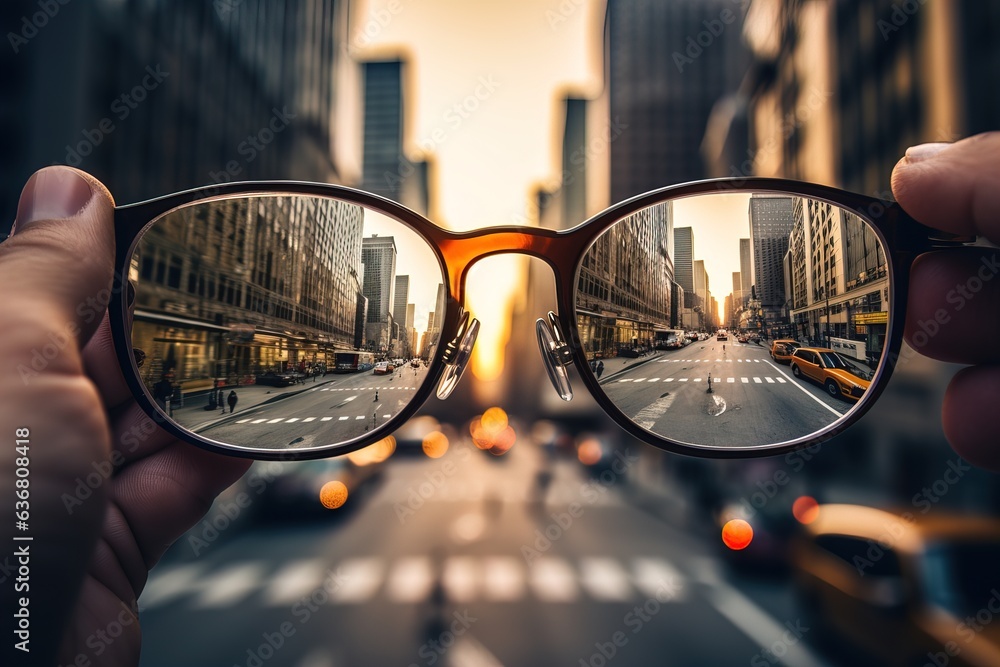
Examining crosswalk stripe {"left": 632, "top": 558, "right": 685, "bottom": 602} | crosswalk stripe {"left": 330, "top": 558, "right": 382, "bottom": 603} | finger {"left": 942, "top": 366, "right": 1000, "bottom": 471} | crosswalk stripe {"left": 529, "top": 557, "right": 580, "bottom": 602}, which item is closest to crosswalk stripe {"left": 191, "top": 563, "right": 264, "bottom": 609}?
crosswalk stripe {"left": 330, "top": 558, "right": 382, "bottom": 603}

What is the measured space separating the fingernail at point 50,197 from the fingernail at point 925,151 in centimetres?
178

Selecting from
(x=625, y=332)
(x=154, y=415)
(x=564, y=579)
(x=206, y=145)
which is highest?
(x=206, y=145)

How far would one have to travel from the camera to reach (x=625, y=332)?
1.35 meters

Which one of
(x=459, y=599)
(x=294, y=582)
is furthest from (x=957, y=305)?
(x=294, y=582)

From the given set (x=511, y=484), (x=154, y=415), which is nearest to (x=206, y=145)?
(x=511, y=484)

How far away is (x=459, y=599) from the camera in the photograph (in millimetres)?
5426

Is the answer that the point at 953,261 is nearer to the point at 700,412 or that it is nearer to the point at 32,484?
the point at 700,412

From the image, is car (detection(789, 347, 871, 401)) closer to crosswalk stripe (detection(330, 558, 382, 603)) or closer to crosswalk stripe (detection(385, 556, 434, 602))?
crosswalk stripe (detection(385, 556, 434, 602))

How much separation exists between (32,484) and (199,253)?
1.99 feet

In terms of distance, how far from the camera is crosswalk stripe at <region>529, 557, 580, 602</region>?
5602 millimetres

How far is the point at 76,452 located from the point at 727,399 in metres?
1.43

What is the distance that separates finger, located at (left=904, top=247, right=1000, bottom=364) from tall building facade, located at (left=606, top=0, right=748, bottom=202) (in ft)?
190

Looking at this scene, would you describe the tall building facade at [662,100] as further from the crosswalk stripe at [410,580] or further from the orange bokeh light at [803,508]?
the crosswalk stripe at [410,580]

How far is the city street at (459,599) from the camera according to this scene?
4.18 meters
